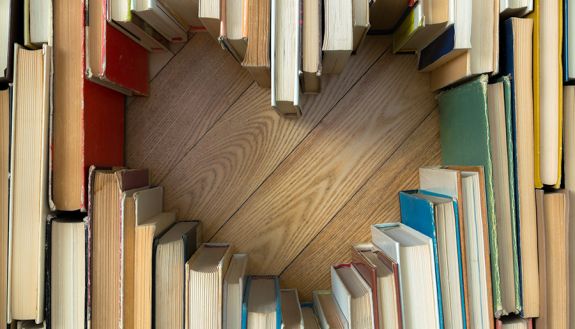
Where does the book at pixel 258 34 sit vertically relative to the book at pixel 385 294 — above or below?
above

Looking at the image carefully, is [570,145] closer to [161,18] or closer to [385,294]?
[385,294]

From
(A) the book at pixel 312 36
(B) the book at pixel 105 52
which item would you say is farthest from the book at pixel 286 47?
(B) the book at pixel 105 52

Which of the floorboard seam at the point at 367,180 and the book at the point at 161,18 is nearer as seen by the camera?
the book at the point at 161,18

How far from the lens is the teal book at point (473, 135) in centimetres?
59

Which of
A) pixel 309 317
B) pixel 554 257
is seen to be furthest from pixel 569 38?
pixel 309 317

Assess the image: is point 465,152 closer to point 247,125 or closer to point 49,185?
point 247,125

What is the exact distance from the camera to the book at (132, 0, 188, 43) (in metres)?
0.60

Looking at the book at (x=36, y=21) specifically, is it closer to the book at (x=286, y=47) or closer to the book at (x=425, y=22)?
the book at (x=286, y=47)

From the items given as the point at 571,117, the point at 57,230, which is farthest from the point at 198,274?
the point at 571,117

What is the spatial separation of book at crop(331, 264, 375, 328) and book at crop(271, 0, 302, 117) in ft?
0.86

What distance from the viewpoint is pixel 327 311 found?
0.66m

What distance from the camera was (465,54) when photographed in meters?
0.61

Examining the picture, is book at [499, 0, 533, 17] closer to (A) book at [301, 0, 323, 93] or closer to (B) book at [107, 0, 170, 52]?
(A) book at [301, 0, 323, 93]

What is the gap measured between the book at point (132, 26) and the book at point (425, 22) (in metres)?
0.39
